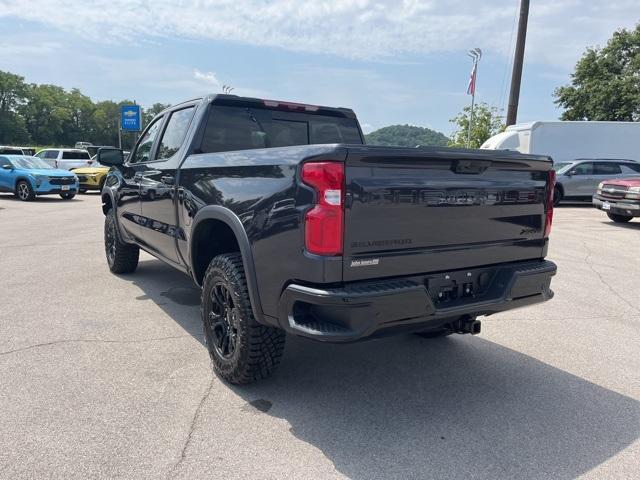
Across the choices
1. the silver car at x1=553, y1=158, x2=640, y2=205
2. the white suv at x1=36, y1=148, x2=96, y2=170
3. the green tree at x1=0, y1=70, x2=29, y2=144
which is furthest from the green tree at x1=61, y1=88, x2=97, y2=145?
the silver car at x1=553, y1=158, x2=640, y2=205

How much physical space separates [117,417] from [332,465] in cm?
133

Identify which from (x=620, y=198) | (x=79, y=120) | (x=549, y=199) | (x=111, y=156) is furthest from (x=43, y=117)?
(x=549, y=199)

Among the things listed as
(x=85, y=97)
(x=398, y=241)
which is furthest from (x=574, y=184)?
(x=85, y=97)

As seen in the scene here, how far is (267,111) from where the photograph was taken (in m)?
4.61

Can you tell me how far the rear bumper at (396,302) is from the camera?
2609 millimetres

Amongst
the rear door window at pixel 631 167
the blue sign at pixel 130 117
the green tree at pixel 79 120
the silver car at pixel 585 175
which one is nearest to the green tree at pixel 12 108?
the green tree at pixel 79 120

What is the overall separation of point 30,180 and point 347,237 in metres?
17.9

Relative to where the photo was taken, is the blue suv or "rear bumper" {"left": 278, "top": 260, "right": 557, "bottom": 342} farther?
the blue suv

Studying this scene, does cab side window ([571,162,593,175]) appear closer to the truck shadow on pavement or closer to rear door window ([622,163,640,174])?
rear door window ([622,163,640,174])

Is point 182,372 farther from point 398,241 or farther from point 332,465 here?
point 398,241

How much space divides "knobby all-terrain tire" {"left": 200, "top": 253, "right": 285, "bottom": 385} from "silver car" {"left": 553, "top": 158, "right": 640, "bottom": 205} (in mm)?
16716

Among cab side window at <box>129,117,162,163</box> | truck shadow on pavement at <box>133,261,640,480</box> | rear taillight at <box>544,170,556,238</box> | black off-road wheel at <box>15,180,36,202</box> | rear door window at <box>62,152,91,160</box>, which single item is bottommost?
black off-road wheel at <box>15,180,36,202</box>

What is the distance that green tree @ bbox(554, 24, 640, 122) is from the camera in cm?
3625

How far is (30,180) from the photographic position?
57.2ft
